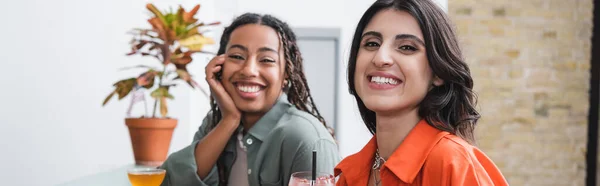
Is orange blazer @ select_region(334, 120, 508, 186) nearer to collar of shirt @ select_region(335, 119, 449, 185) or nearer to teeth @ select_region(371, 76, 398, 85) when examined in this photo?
collar of shirt @ select_region(335, 119, 449, 185)

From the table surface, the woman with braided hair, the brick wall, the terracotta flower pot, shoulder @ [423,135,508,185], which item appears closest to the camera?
shoulder @ [423,135,508,185]

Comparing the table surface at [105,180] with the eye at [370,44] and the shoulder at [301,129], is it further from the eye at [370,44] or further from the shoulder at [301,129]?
the eye at [370,44]

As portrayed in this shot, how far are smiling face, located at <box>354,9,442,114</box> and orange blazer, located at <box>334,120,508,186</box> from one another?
0.09 m

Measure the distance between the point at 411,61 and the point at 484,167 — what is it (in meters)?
0.27

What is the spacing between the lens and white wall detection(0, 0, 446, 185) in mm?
2748

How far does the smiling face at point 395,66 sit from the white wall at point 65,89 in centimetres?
193

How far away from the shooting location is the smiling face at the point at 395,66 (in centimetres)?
127

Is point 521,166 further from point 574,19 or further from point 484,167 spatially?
point 484,167

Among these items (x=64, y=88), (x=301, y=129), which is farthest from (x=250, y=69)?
(x=64, y=88)

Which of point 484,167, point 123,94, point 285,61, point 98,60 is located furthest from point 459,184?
point 98,60

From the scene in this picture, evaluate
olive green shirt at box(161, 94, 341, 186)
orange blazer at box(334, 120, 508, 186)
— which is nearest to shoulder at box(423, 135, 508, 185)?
orange blazer at box(334, 120, 508, 186)

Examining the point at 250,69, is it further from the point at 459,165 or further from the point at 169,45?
the point at 459,165

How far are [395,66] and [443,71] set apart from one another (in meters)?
0.11

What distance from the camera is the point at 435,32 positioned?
1276mm
